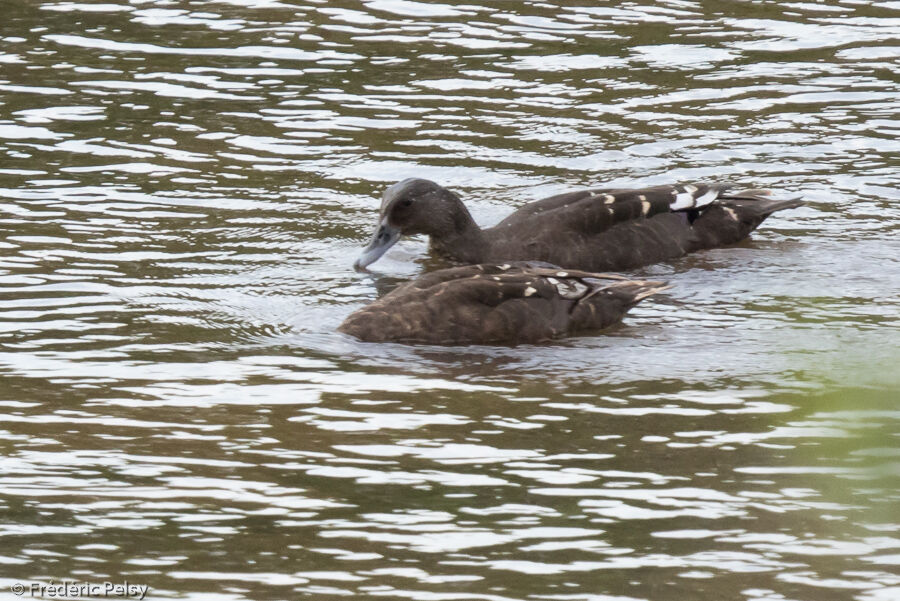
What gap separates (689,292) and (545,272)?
3.52 feet

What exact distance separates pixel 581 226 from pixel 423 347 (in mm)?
2244

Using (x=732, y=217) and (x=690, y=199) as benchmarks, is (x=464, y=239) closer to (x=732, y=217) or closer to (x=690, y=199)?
(x=690, y=199)

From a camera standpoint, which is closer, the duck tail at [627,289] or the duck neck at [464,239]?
the duck tail at [627,289]

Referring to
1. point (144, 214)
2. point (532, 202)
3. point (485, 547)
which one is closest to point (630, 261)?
point (532, 202)

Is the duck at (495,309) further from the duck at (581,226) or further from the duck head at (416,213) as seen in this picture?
the duck head at (416,213)

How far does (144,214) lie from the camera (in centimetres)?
1276

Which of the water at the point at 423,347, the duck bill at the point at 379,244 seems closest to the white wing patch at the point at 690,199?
the water at the point at 423,347

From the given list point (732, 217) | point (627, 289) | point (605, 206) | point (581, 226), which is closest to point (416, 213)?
point (581, 226)

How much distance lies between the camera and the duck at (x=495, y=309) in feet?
33.4

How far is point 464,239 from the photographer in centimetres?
1202

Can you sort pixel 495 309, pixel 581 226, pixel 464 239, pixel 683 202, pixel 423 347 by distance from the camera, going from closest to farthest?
pixel 423 347 < pixel 495 309 < pixel 581 226 < pixel 464 239 < pixel 683 202

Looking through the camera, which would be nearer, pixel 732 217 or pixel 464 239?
pixel 464 239

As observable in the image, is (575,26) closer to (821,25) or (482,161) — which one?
(821,25)

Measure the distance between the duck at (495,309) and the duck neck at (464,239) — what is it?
1.34m
